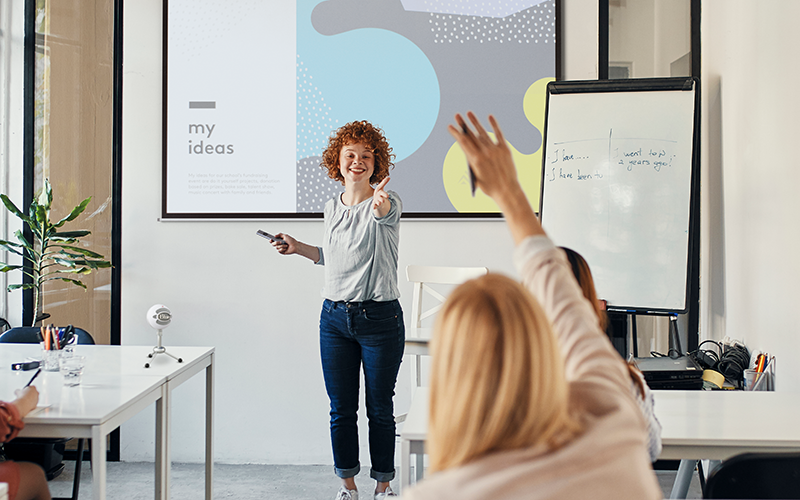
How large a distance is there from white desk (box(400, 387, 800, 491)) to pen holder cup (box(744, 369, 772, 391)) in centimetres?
39

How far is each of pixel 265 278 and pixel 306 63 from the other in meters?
1.23

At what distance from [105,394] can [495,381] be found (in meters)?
1.60

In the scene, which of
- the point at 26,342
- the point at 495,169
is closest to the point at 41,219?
the point at 26,342

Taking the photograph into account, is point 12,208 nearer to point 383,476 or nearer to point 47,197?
point 47,197

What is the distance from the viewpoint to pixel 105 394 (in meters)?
1.79

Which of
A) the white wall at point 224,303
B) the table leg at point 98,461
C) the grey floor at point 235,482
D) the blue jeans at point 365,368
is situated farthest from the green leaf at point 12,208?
the table leg at point 98,461

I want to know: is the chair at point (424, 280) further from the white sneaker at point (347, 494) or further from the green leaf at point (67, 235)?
the green leaf at point (67, 235)

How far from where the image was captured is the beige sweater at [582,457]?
60 cm

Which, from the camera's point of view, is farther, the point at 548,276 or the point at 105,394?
the point at 105,394

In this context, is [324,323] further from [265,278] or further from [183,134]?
[183,134]

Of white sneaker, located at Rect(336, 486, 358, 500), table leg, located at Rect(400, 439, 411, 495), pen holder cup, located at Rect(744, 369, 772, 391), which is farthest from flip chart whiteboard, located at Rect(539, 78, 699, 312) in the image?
table leg, located at Rect(400, 439, 411, 495)

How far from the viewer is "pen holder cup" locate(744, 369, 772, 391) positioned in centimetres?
217

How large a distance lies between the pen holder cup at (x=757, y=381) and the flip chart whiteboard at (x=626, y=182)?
1.42 ft

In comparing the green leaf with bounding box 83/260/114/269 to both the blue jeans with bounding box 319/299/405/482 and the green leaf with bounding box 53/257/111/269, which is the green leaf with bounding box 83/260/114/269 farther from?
the blue jeans with bounding box 319/299/405/482
